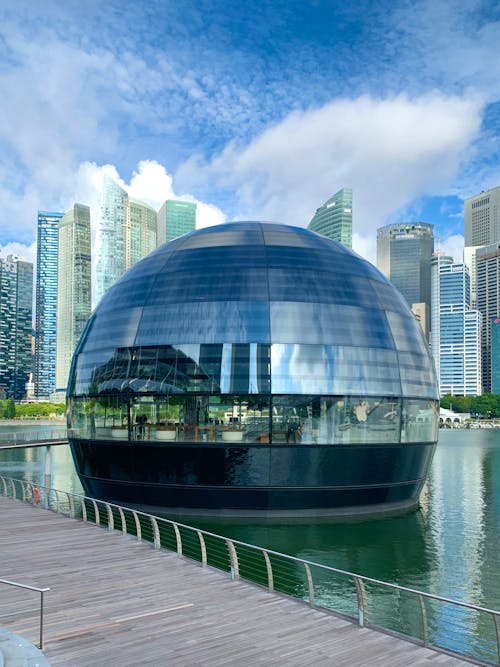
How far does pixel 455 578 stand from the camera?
23.2m

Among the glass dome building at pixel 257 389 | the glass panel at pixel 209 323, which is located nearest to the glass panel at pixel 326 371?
the glass dome building at pixel 257 389

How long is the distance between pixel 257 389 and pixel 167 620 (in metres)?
17.9

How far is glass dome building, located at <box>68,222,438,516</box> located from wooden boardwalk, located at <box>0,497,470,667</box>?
1139 centimetres

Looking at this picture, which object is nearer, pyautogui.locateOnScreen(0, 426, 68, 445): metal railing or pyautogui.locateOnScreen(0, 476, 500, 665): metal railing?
pyautogui.locateOnScreen(0, 476, 500, 665): metal railing

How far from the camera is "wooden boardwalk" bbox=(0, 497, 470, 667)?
12.4m

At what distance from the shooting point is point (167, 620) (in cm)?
1454

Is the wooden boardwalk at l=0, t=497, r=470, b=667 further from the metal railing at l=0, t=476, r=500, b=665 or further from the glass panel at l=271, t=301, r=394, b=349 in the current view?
the glass panel at l=271, t=301, r=394, b=349

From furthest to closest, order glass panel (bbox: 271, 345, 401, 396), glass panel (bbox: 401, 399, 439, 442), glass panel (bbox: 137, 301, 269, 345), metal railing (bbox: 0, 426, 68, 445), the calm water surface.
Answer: metal railing (bbox: 0, 426, 68, 445) → glass panel (bbox: 401, 399, 439, 442) → glass panel (bbox: 137, 301, 269, 345) → glass panel (bbox: 271, 345, 401, 396) → the calm water surface

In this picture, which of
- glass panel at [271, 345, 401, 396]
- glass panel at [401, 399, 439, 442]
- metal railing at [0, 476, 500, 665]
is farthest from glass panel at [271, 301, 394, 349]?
metal railing at [0, 476, 500, 665]

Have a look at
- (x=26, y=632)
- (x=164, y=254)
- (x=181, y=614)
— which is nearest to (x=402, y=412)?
(x=164, y=254)

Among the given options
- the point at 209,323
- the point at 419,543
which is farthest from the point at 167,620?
the point at 209,323

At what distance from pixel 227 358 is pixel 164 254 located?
8365mm

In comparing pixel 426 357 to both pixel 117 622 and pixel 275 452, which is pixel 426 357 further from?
pixel 117 622

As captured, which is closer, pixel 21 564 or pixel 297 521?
pixel 21 564
